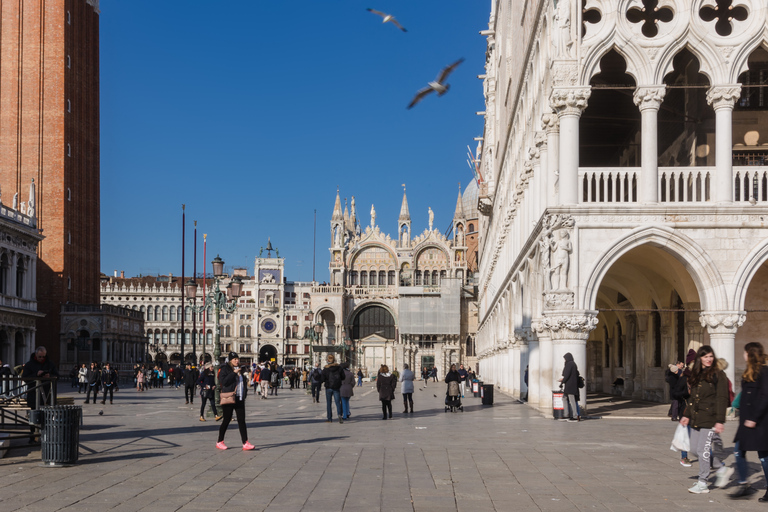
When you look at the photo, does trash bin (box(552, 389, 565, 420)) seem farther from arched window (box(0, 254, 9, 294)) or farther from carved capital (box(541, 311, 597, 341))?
arched window (box(0, 254, 9, 294))

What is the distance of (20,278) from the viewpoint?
59.4m

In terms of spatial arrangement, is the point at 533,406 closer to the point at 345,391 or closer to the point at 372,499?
the point at 345,391

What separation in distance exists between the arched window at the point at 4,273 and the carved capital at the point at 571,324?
4547cm

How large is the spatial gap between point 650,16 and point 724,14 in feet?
5.42

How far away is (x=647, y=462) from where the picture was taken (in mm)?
11672

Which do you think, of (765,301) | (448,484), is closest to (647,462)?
(448,484)

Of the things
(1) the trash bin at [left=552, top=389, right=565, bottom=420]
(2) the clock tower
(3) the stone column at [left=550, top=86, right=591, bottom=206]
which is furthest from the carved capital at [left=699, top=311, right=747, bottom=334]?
(2) the clock tower

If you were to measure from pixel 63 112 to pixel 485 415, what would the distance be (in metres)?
51.5

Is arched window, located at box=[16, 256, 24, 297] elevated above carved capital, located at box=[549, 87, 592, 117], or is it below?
below

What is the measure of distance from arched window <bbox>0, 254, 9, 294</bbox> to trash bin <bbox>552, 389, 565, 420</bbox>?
45.8 m

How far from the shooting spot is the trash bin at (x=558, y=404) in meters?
19.0

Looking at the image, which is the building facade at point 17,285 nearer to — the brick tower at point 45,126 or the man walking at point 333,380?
the brick tower at point 45,126

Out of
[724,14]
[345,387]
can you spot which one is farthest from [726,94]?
[345,387]

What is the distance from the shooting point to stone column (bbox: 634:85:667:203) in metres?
19.4
